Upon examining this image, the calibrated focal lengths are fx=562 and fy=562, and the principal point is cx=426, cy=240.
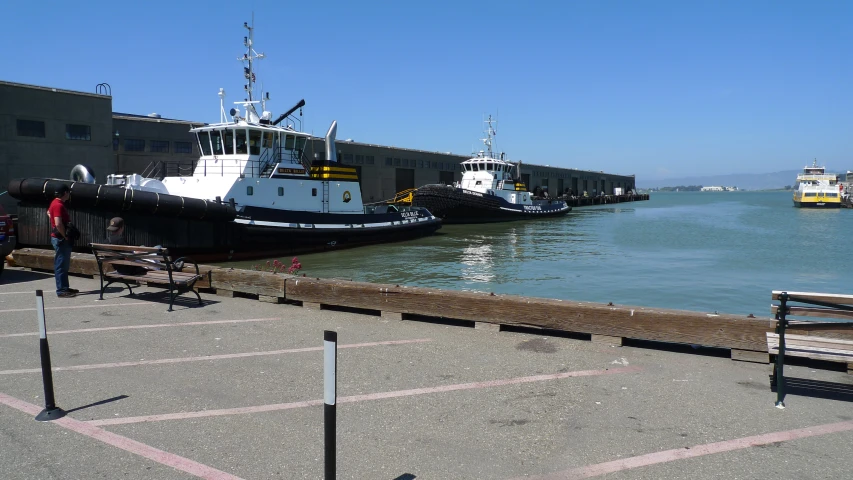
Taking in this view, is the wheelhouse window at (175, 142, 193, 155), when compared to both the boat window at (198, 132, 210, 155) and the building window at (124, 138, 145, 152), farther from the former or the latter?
the boat window at (198, 132, 210, 155)

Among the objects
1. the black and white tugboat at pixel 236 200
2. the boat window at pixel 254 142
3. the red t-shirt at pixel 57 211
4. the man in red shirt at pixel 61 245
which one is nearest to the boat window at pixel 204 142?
the black and white tugboat at pixel 236 200

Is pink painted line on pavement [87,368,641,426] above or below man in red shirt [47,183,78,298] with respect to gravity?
below

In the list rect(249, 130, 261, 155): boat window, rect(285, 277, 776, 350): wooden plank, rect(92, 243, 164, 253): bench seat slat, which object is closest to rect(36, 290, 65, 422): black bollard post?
rect(285, 277, 776, 350): wooden plank

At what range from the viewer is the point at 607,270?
61.5 ft

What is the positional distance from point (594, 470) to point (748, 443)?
1.18 metres

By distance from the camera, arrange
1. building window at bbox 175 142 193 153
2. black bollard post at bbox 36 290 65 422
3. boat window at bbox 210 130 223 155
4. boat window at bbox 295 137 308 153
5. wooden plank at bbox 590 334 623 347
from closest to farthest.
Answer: black bollard post at bbox 36 290 65 422 → wooden plank at bbox 590 334 623 347 → boat window at bbox 210 130 223 155 → boat window at bbox 295 137 308 153 → building window at bbox 175 142 193 153

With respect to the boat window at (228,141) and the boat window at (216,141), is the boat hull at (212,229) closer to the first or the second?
the boat window at (228,141)

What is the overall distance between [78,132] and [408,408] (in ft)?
92.2

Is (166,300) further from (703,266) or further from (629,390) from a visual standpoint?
(703,266)

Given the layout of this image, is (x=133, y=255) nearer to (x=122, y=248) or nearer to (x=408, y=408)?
(x=122, y=248)

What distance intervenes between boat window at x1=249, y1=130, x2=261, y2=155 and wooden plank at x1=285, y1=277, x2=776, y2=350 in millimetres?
12333

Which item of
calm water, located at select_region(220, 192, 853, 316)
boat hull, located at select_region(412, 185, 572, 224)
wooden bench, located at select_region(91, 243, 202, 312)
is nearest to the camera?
wooden bench, located at select_region(91, 243, 202, 312)

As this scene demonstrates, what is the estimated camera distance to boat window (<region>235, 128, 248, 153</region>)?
1884 centimetres

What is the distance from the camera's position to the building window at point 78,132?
26.0 meters
